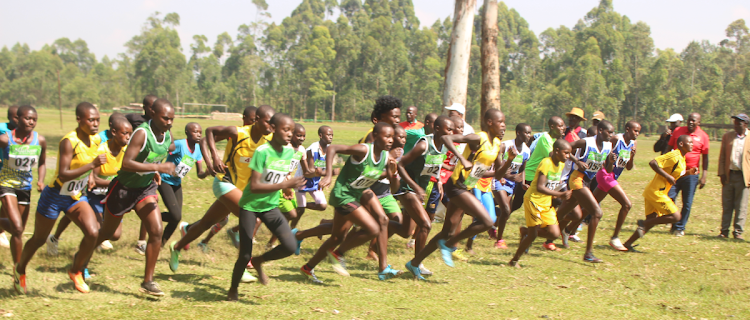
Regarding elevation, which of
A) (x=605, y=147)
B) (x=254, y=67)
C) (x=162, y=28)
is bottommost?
(x=605, y=147)

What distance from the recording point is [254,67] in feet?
293

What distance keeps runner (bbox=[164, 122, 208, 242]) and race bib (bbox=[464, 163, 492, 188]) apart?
3453 mm

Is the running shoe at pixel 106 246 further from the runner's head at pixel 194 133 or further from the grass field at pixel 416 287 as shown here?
the runner's head at pixel 194 133

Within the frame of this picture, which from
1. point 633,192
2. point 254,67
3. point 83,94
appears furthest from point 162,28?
point 633,192

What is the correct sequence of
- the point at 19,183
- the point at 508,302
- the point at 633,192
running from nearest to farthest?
the point at 508,302 < the point at 19,183 < the point at 633,192

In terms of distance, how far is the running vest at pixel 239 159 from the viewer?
6.43m

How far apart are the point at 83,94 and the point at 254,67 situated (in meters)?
28.3

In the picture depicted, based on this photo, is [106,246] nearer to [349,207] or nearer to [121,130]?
[121,130]

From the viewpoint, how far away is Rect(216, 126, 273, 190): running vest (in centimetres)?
643

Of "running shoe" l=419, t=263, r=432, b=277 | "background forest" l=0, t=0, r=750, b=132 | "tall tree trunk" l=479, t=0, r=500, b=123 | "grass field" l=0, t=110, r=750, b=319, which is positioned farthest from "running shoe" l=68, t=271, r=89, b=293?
"background forest" l=0, t=0, r=750, b=132

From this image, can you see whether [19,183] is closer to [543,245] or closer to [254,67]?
[543,245]

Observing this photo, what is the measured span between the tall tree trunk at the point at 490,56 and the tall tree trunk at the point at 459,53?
1.60ft

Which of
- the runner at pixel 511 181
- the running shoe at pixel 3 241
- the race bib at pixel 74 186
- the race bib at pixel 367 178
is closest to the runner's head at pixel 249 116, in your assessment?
the race bib at pixel 367 178

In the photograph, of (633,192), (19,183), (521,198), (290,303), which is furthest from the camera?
(633,192)
